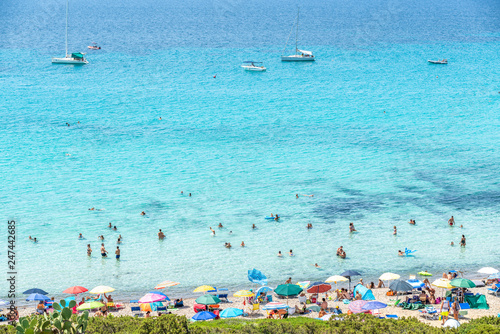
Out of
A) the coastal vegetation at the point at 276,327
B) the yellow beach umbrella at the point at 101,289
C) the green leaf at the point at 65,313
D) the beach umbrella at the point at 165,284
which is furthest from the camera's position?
the beach umbrella at the point at 165,284

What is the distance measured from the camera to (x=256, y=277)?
34.3 m

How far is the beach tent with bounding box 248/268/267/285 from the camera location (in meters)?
34.1

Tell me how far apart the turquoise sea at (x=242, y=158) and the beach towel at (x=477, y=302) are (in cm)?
645

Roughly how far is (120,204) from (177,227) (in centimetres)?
688

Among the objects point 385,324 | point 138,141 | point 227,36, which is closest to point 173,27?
point 227,36

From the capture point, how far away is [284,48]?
112 m

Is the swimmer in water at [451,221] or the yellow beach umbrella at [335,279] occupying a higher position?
the swimmer in water at [451,221]

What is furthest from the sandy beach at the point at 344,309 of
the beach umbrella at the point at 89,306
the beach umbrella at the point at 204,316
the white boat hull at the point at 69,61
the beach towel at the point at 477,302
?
the white boat hull at the point at 69,61

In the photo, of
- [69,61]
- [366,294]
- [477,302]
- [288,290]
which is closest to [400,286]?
[366,294]

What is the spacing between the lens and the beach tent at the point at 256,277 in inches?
1344

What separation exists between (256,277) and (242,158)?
24976mm

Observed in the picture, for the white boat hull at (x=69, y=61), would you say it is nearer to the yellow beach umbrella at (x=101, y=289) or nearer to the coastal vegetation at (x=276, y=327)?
the yellow beach umbrella at (x=101, y=289)

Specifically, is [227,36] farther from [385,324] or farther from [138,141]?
[385,324]

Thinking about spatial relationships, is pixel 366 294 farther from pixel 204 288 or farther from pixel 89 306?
pixel 89 306
